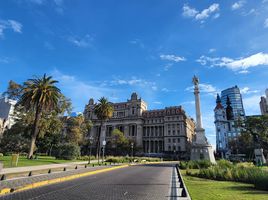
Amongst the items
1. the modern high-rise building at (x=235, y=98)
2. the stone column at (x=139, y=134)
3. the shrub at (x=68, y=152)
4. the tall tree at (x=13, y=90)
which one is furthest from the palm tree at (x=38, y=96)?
the modern high-rise building at (x=235, y=98)

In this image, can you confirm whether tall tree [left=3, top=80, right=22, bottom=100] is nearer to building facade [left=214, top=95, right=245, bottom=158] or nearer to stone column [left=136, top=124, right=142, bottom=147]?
stone column [left=136, top=124, right=142, bottom=147]

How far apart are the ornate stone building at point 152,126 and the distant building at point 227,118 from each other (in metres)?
44.1

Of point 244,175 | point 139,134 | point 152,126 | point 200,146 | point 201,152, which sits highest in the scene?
point 152,126

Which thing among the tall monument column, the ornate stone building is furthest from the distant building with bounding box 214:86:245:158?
the tall monument column

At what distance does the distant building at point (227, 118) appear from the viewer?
5197 inches

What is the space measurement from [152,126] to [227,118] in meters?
84.6

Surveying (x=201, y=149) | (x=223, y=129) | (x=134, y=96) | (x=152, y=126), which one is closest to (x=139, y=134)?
(x=152, y=126)

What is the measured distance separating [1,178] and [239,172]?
16309 mm

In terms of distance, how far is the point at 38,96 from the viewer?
3456 cm

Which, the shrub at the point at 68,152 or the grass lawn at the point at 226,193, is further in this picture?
the shrub at the point at 68,152

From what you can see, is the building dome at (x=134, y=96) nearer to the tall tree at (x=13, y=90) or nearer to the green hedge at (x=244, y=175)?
the tall tree at (x=13, y=90)

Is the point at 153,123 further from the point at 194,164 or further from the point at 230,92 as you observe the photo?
the point at 230,92

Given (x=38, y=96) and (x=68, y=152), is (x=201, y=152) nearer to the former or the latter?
(x=68, y=152)

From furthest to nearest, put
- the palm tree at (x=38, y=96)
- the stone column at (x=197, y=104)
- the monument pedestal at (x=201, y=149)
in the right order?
the stone column at (x=197, y=104) < the monument pedestal at (x=201, y=149) < the palm tree at (x=38, y=96)
